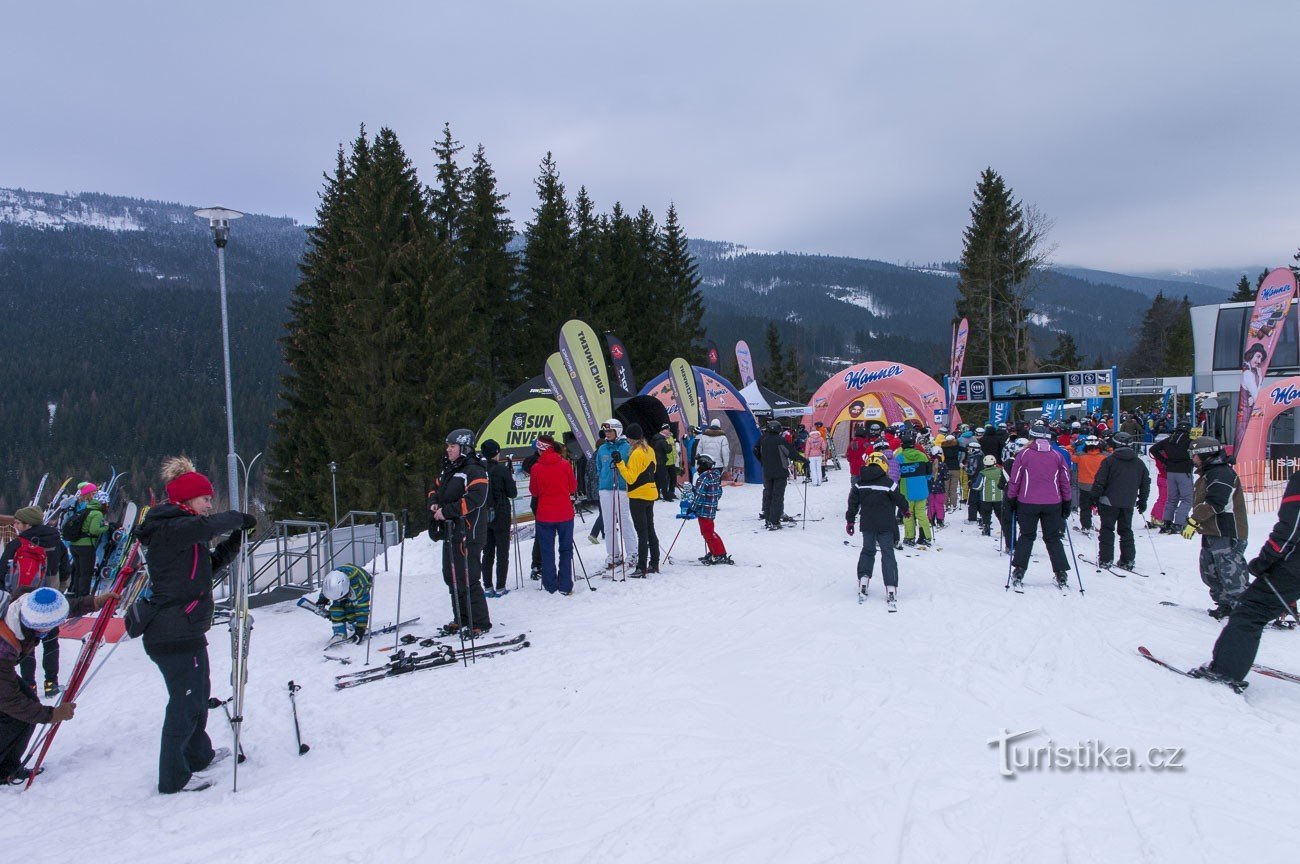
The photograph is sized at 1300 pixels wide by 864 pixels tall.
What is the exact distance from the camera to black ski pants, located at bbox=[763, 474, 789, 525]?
1303cm

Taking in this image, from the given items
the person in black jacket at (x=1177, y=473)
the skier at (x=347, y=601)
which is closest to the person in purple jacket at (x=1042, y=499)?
the person in black jacket at (x=1177, y=473)

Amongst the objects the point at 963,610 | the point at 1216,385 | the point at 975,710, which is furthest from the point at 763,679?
the point at 1216,385

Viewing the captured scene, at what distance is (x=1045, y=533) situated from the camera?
839cm

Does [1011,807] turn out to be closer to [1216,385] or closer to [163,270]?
[1216,385]

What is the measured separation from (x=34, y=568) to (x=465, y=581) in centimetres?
335

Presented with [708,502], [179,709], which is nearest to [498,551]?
[708,502]

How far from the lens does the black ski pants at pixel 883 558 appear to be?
770cm

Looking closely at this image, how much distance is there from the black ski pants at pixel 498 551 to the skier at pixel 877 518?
4174 mm

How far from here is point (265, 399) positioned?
8925 cm

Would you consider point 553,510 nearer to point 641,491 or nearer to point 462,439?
point 641,491

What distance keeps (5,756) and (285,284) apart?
14376cm

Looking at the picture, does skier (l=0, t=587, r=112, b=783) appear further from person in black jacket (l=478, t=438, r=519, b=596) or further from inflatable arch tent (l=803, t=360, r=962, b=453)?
inflatable arch tent (l=803, t=360, r=962, b=453)

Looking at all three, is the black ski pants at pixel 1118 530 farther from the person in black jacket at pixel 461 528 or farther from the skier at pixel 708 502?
the person in black jacket at pixel 461 528

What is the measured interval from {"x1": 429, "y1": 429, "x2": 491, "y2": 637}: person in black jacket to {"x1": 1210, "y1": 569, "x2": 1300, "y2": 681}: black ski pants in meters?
5.98
